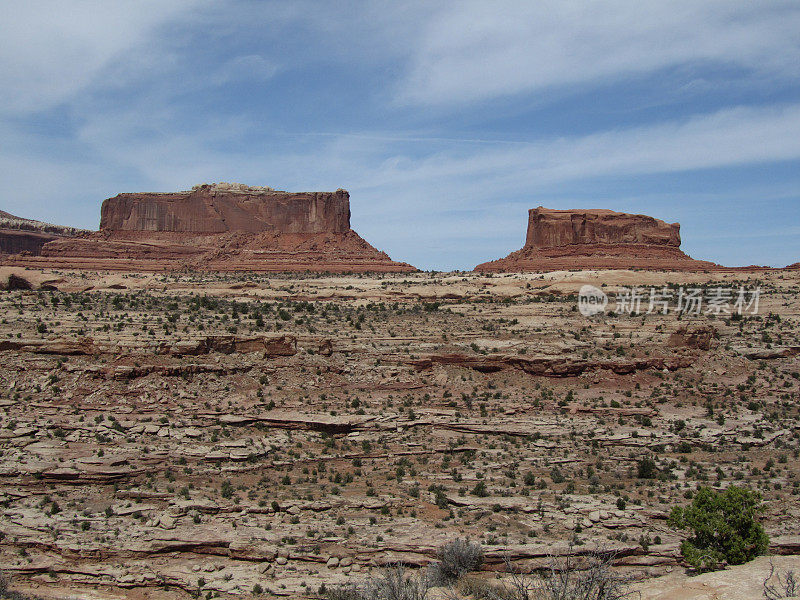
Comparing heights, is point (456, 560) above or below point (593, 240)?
below

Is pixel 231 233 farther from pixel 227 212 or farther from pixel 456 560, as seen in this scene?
pixel 456 560

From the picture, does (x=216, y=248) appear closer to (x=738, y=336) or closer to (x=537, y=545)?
(x=738, y=336)

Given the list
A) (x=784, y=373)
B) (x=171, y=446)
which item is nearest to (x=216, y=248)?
(x=171, y=446)

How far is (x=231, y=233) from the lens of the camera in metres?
62.7

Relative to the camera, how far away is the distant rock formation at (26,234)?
70188 mm

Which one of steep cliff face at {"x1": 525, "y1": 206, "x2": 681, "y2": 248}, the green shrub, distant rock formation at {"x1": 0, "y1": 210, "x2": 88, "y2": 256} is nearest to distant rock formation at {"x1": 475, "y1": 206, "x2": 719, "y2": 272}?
steep cliff face at {"x1": 525, "y1": 206, "x2": 681, "y2": 248}

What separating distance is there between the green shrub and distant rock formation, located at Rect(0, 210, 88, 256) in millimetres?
64608

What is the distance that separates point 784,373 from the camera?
27.7 m

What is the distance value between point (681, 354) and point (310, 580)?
19999mm

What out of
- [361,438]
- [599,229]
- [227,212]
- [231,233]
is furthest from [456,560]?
[227,212]

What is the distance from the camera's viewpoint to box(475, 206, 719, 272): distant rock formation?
5625 centimetres

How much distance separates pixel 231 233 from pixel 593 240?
31787 millimetres

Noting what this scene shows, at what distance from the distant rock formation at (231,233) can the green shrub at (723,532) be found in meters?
43.0

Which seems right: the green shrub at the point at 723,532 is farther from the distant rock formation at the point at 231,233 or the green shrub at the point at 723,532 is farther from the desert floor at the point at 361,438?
the distant rock formation at the point at 231,233
